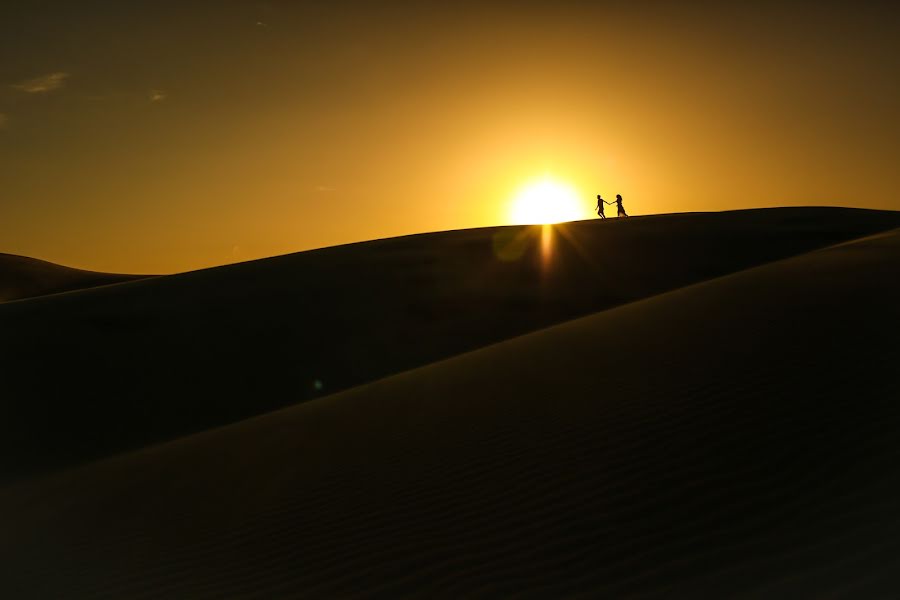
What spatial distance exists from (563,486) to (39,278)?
284 feet

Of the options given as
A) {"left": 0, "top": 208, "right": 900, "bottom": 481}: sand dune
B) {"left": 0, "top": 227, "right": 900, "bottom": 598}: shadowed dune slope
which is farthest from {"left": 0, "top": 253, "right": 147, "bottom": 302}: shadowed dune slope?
{"left": 0, "top": 227, "right": 900, "bottom": 598}: shadowed dune slope

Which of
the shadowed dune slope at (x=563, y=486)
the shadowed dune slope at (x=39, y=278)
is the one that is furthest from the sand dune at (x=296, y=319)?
the shadowed dune slope at (x=39, y=278)

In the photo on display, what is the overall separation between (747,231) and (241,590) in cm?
2372

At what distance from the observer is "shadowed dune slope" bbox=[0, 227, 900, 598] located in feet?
14.3

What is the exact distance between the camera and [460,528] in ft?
18.0

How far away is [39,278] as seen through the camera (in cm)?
7938

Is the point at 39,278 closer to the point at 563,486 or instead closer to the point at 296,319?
the point at 296,319

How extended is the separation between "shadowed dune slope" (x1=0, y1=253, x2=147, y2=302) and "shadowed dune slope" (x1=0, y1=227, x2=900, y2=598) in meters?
70.4

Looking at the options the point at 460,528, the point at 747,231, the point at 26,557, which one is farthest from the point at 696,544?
the point at 747,231

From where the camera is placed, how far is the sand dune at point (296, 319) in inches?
563

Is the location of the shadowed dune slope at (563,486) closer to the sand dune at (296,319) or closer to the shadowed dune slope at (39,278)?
the sand dune at (296,319)

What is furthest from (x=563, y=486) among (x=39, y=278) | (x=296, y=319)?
(x=39, y=278)

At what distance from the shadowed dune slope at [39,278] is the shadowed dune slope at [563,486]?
70409 millimetres

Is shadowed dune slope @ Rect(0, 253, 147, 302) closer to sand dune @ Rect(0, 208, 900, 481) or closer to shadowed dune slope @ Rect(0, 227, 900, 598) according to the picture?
sand dune @ Rect(0, 208, 900, 481)
